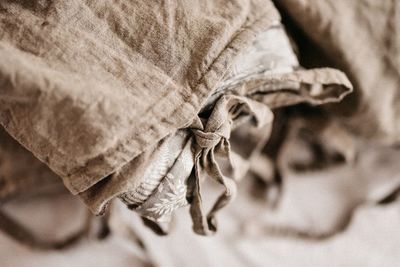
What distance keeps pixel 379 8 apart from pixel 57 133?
16.6 inches

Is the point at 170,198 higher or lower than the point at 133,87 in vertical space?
lower

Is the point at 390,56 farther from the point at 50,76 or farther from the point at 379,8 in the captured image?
the point at 50,76

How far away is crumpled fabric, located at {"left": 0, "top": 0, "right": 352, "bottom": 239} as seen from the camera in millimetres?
382

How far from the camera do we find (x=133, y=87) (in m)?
0.41

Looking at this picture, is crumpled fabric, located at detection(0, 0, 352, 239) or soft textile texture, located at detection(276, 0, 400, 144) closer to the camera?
crumpled fabric, located at detection(0, 0, 352, 239)

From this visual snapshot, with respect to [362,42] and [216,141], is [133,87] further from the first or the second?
[362,42]

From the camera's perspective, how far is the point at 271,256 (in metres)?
0.67

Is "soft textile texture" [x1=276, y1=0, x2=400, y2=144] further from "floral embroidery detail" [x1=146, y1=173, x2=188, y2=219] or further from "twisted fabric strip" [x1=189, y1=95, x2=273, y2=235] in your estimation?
"floral embroidery detail" [x1=146, y1=173, x2=188, y2=219]

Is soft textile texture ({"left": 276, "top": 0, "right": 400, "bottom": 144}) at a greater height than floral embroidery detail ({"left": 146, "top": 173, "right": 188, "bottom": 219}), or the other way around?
soft textile texture ({"left": 276, "top": 0, "right": 400, "bottom": 144})

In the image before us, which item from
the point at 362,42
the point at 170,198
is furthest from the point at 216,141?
the point at 362,42

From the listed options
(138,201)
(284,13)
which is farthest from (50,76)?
(284,13)

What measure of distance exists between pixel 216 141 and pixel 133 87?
98 mm

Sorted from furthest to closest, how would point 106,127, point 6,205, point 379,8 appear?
1. point 6,205
2. point 379,8
3. point 106,127

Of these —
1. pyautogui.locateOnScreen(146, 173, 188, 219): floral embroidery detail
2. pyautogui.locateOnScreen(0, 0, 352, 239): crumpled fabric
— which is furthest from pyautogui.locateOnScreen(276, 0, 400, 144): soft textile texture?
pyautogui.locateOnScreen(146, 173, 188, 219): floral embroidery detail
